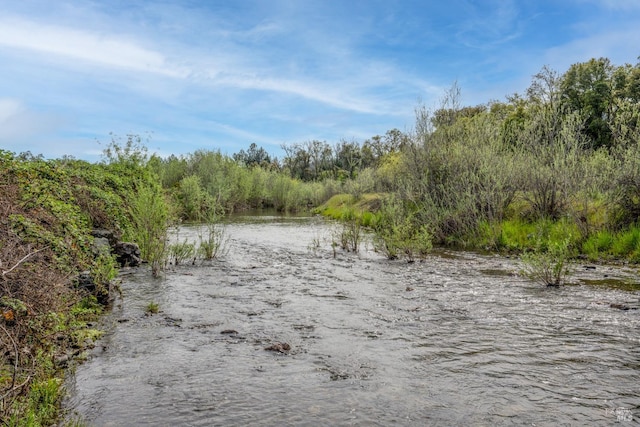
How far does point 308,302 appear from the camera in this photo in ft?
33.0

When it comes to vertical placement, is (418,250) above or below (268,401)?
above

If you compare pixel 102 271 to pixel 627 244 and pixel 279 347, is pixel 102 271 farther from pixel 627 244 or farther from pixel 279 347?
pixel 627 244

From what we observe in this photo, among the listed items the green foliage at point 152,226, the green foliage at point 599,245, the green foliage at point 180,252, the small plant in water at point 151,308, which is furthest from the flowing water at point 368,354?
the green foliage at point 599,245

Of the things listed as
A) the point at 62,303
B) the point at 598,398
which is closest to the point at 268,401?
the point at 62,303

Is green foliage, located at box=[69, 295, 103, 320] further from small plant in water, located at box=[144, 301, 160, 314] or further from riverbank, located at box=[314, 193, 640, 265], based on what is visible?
riverbank, located at box=[314, 193, 640, 265]

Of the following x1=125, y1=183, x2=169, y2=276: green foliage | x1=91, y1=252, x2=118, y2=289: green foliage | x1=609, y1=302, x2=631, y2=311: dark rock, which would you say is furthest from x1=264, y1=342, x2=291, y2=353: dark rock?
x1=125, y1=183, x2=169, y2=276: green foliage

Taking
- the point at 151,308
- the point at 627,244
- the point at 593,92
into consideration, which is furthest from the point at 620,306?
the point at 593,92

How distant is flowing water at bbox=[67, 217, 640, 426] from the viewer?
5078 mm

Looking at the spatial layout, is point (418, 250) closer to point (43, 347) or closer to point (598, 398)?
point (598, 398)

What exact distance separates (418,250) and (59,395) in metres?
12.6

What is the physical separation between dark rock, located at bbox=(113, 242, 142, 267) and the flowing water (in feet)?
6.02

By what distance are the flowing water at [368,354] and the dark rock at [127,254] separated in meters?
1.83

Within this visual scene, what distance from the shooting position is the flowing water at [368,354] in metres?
5.08

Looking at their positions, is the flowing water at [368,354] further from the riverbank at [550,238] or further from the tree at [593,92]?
the tree at [593,92]
